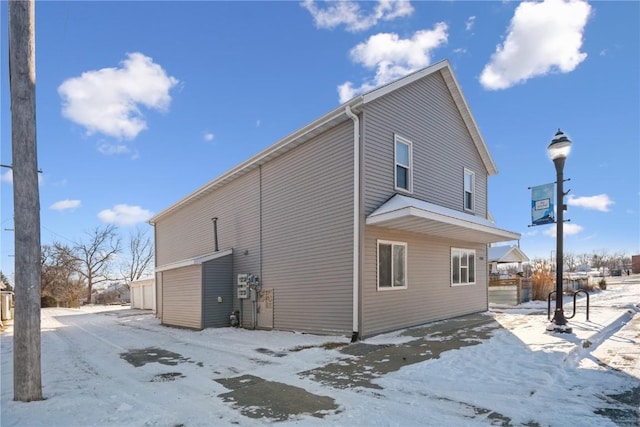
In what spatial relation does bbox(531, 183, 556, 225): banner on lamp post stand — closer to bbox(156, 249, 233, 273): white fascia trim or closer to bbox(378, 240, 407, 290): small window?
bbox(378, 240, 407, 290): small window

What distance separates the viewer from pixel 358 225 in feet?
30.1

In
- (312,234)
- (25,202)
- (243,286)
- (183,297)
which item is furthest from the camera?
(183,297)

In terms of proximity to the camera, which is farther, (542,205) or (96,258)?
(96,258)

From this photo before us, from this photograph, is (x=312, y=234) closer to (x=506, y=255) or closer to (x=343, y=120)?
(x=343, y=120)

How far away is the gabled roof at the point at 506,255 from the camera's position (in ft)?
81.0

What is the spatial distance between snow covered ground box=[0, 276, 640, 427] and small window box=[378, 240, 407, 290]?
1.37 m

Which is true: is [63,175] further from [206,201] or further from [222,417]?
[222,417]

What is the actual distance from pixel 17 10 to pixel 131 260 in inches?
1906

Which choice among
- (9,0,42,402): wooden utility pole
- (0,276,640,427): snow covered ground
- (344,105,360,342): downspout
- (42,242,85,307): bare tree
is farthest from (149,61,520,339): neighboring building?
(42,242,85,307): bare tree

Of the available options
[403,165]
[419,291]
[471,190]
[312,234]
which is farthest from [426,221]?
[471,190]

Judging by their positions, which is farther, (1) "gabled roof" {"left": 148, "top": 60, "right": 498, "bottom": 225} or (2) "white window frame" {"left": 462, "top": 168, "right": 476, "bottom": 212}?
(2) "white window frame" {"left": 462, "top": 168, "right": 476, "bottom": 212}

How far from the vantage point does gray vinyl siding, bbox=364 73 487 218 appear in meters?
9.67

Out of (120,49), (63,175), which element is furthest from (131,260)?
(120,49)

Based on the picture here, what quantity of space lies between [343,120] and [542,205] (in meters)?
6.65
